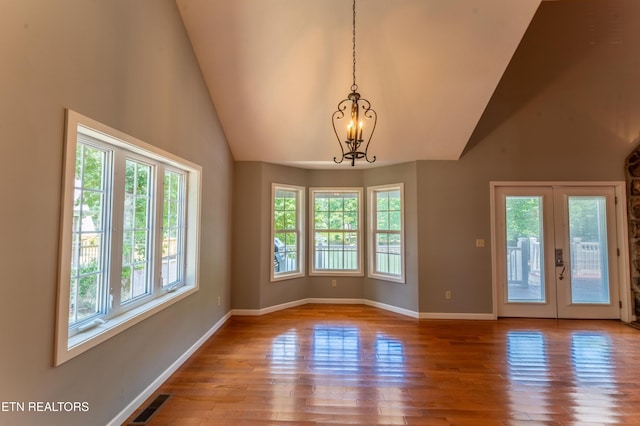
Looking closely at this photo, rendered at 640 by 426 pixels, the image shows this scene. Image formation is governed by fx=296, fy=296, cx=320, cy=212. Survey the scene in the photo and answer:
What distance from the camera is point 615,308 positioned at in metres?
4.57

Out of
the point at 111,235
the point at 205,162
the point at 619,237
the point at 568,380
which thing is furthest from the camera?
the point at 619,237

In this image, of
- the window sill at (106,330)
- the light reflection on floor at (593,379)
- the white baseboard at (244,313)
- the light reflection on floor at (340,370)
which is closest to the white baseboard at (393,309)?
the white baseboard at (244,313)

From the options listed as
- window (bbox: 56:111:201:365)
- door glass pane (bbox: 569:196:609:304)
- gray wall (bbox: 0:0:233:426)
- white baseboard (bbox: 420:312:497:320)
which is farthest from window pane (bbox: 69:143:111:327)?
door glass pane (bbox: 569:196:609:304)

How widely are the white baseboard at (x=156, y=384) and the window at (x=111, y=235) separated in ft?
2.04

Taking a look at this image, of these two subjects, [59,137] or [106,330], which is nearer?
[59,137]

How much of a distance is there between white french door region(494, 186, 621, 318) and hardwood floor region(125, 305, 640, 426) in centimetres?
37

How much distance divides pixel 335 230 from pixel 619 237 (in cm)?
446

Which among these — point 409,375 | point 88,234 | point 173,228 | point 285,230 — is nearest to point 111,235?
point 88,234

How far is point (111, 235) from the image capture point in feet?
7.23

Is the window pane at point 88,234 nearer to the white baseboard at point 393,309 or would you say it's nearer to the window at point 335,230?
the window at point 335,230

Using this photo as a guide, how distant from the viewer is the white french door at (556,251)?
4602mm

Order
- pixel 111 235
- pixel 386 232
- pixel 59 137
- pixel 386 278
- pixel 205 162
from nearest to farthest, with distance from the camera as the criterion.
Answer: pixel 59 137 < pixel 111 235 < pixel 205 162 < pixel 386 278 < pixel 386 232

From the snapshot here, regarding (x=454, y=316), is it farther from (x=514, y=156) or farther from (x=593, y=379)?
(x=514, y=156)

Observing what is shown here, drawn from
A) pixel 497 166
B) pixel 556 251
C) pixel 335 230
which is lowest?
pixel 556 251
